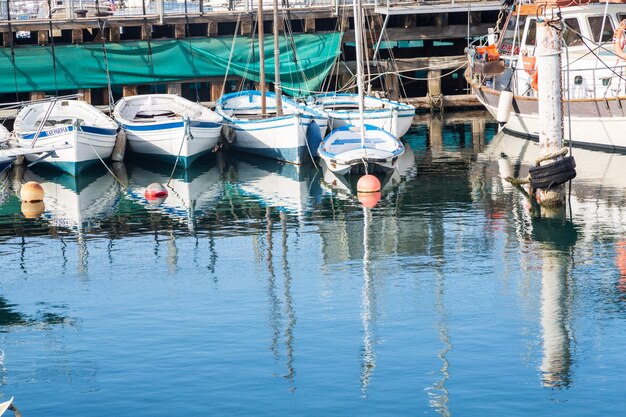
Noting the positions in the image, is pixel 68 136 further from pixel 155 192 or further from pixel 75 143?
pixel 155 192

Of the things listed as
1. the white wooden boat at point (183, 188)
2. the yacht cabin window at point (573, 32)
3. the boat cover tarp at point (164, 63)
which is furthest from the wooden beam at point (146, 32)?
the yacht cabin window at point (573, 32)

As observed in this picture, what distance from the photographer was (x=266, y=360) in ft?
62.9

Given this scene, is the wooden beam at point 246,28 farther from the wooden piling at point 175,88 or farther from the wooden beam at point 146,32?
the wooden beam at point 146,32

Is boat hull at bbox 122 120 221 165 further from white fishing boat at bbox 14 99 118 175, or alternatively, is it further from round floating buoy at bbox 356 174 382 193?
round floating buoy at bbox 356 174 382 193

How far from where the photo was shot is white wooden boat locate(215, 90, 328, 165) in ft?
129

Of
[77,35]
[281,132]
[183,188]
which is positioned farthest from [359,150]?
[77,35]

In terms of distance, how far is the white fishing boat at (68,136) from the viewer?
38.9 meters

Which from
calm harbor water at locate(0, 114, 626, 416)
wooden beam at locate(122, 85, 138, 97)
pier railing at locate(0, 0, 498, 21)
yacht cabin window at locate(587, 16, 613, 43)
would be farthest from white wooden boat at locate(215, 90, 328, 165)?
yacht cabin window at locate(587, 16, 613, 43)

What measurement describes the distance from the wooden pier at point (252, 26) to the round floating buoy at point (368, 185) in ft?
43.7

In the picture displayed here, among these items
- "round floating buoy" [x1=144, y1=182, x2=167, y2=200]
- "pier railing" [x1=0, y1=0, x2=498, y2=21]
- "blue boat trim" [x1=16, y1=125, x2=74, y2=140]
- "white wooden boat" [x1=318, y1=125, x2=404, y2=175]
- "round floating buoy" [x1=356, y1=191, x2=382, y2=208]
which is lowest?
"round floating buoy" [x1=356, y1=191, x2=382, y2=208]

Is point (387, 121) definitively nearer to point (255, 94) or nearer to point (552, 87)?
point (255, 94)

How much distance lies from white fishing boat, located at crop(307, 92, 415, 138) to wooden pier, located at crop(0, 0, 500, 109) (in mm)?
3028

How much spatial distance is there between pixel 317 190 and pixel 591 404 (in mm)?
19006

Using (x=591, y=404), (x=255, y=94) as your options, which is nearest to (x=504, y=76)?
(x=255, y=94)
